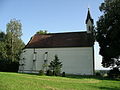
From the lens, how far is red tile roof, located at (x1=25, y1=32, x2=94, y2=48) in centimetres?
4766

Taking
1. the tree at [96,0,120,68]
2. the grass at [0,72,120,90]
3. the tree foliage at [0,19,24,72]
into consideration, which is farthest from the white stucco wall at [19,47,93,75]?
the grass at [0,72,120,90]

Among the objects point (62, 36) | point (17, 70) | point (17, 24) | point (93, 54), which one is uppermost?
point (17, 24)

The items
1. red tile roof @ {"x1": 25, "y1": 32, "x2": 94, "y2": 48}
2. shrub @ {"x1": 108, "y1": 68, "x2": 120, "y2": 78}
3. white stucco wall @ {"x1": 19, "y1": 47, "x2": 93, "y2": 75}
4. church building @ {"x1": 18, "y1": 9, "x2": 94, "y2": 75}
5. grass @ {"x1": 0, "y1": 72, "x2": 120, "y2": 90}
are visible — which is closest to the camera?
grass @ {"x1": 0, "y1": 72, "x2": 120, "y2": 90}

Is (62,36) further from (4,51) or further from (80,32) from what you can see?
(4,51)

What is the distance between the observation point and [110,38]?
114 feet

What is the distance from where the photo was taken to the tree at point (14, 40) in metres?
53.4

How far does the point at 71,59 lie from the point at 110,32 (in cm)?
1539

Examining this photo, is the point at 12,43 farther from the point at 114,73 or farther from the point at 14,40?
the point at 114,73

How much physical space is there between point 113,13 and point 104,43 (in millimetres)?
6389

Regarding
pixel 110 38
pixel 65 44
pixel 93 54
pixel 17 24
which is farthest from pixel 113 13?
pixel 17 24

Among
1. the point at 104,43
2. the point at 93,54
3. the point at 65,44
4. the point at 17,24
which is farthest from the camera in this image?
the point at 17,24

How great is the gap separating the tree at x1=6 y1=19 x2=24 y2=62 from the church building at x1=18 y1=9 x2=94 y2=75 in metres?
2.88

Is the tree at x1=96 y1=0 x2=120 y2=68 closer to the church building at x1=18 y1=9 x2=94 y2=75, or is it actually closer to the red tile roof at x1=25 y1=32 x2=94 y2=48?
the church building at x1=18 y1=9 x2=94 y2=75

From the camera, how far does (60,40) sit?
50438mm
